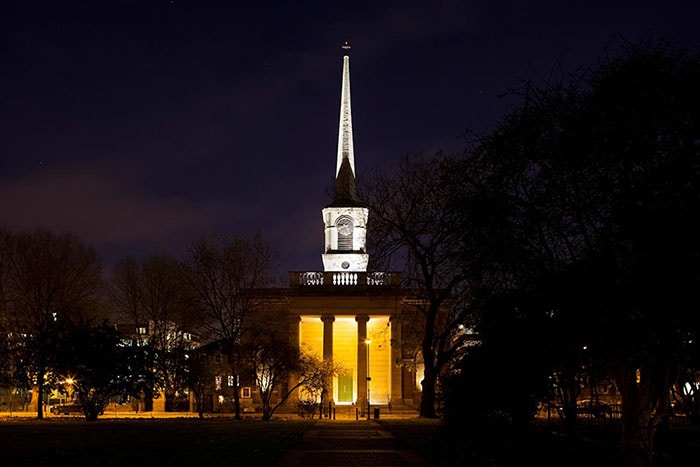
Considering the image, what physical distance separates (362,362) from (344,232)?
13144 millimetres

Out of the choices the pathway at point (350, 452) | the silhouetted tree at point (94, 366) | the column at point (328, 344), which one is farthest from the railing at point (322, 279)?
the pathway at point (350, 452)

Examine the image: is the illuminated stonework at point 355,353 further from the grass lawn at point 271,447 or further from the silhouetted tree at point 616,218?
the silhouetted tree at point 616,218

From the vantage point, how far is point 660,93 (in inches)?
589

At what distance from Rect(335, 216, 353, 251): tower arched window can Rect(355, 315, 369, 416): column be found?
9.08m

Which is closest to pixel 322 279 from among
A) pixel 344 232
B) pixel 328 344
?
pixel 328 344

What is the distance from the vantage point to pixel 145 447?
2448 centimetres

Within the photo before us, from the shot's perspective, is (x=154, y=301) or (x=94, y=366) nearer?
(x=94, y=366)

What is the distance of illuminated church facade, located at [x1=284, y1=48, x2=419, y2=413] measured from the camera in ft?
224

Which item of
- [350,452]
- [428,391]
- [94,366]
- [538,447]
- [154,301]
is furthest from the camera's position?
[154,301]

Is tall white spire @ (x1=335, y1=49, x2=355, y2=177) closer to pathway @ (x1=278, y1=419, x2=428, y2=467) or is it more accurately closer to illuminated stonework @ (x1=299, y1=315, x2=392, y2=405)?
illuminated stonework @ (x1=299, y1=315, x2=392, y2=405)

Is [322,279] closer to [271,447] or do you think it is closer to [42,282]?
[42,282]

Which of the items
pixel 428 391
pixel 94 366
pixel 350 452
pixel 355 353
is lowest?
pixel 350 452

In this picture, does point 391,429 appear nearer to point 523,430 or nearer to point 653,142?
point 523,430

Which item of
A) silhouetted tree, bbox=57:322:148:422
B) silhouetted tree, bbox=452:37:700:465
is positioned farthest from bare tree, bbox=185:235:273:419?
silhouetted tree, bbox=452:37:700:465
